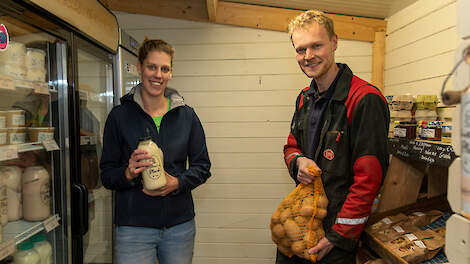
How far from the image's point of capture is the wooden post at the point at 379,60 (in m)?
2.96

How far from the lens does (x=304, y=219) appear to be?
1.46 m

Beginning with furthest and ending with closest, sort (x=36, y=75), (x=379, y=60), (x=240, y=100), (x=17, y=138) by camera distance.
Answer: (x=240, y=100), (x=379, y=60), (x=36, y=75), (x=17, y=138)

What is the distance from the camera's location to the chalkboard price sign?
140cm

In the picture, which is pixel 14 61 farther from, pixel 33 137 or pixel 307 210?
pixel 307 210

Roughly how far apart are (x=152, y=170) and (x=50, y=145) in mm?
577

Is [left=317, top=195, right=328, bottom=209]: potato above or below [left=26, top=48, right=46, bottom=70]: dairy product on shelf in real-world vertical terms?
below

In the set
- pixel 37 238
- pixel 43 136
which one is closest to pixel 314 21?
pixel 43 136

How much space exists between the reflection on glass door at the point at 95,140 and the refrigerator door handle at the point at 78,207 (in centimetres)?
26

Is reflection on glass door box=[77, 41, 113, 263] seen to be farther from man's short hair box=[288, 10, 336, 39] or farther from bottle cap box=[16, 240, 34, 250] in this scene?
man's short hair box=[288, 10, 336, 39]

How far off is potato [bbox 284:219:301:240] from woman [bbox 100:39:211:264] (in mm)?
545

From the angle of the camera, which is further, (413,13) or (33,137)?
(413,13)

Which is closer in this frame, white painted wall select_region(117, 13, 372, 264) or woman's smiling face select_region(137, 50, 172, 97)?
woman's smiling face select_region(137, 50, 172, 97)

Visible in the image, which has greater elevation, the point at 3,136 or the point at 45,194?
the point at 3,136

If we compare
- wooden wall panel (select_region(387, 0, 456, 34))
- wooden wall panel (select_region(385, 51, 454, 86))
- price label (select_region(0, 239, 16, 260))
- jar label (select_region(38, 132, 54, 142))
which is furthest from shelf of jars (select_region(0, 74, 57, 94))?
wooden wall panel (select_region(387, 0, 456, 34))
